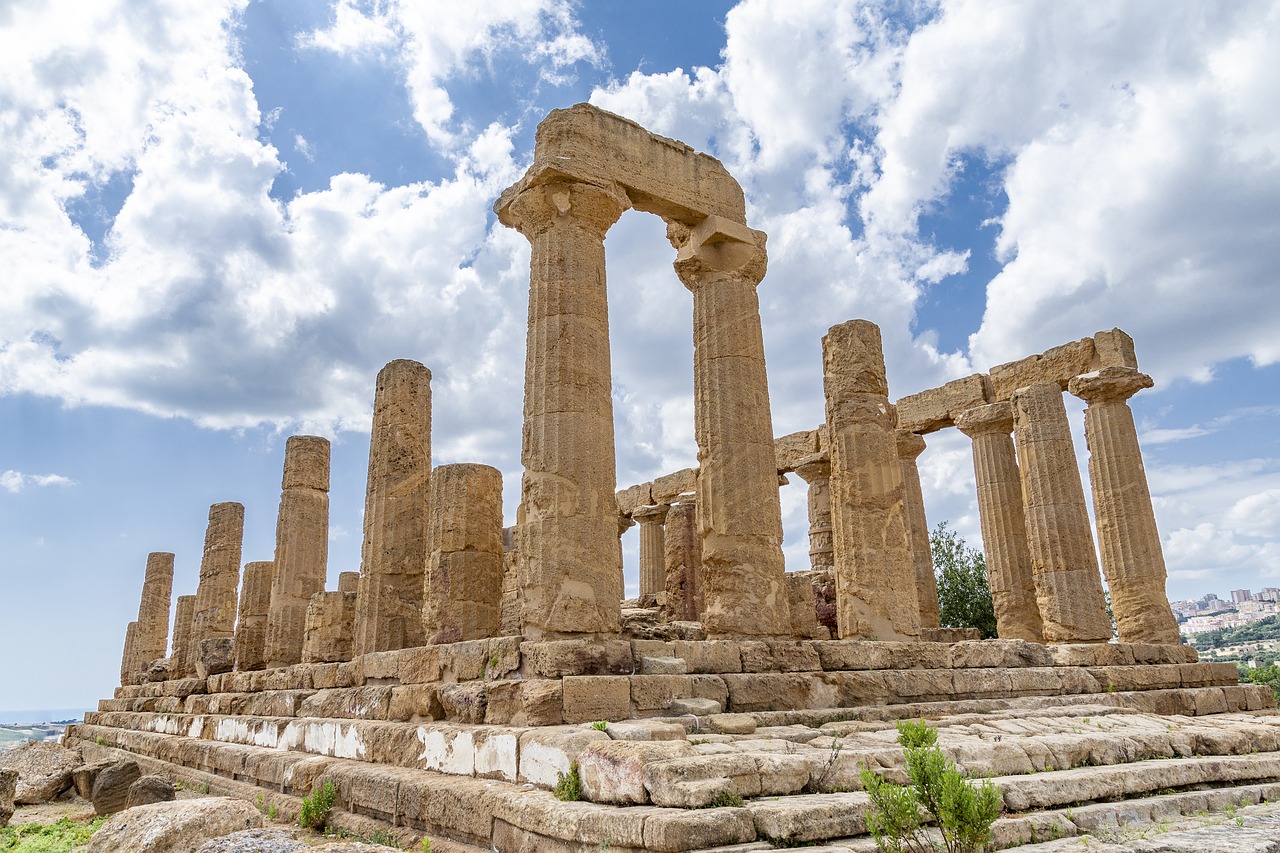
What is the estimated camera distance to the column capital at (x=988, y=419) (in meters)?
18.8

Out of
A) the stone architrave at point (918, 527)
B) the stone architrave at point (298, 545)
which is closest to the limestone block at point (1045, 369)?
the stone architrave at point (918, 527)

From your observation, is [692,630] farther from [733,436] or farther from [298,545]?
[298,545]

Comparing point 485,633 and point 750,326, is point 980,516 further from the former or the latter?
point 485,633

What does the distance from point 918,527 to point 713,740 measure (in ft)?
47.1

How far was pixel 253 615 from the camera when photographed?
63.2 feet

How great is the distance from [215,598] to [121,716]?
3597mm

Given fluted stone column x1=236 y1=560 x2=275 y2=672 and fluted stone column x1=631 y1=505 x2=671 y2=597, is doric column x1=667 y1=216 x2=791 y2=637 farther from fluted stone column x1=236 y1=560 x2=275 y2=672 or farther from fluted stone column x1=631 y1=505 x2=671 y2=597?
fluted stone column x1=631 y1=505 x2=671 y2=597

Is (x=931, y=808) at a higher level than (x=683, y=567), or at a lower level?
lower

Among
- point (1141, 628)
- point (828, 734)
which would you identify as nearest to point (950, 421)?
point (1141, 628)

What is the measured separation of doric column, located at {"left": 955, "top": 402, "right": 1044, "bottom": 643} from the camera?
1802 cm

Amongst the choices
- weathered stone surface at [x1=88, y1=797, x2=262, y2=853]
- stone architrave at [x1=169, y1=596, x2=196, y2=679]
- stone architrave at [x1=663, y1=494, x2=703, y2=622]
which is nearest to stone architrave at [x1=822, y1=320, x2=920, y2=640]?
stone architrave at [x1=663, y1=494, x2=703, y2=622]

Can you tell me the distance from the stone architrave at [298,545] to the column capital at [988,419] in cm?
1377

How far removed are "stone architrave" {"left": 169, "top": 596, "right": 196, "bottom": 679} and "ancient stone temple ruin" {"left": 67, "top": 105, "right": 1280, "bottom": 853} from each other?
1.88 m

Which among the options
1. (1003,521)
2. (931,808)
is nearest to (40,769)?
(931,808)
